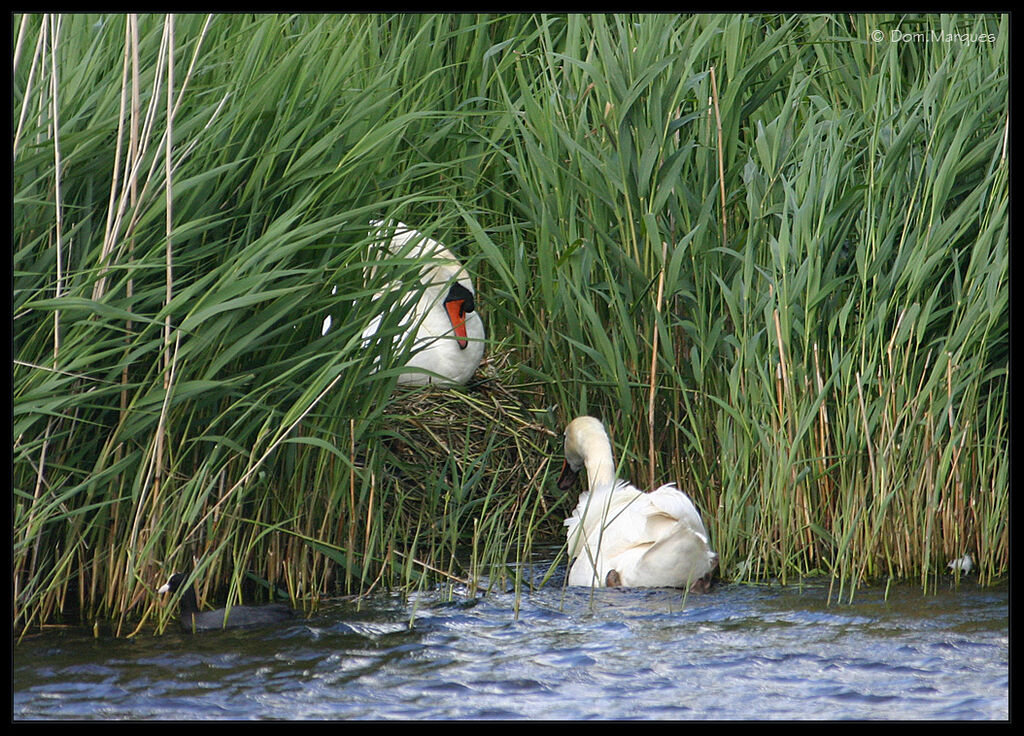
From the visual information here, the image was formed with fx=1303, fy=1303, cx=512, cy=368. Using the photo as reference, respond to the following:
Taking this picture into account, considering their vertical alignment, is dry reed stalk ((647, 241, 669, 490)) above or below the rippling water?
above

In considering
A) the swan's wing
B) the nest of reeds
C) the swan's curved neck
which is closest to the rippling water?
the swan's wing

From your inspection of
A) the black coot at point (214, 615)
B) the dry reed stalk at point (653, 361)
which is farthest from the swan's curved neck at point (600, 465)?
the black coot at point (214, 615)

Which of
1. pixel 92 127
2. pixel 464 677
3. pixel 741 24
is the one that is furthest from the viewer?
pixel 741 24

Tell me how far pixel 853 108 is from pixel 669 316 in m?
1.34

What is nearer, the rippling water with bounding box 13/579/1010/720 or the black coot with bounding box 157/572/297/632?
the rippling water with bounding box 13/579/1010/720

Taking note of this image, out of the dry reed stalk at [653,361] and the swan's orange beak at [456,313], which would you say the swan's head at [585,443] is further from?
the swan's orange beak at [456,313]

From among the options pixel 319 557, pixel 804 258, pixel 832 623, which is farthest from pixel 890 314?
pixel 319 557

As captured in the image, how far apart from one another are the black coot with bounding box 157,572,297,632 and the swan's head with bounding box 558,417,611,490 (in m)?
1.54

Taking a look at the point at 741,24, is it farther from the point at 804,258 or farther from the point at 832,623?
the point at 832,623

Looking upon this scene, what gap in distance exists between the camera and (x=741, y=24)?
18.8 feet

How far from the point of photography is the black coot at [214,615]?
4.48m

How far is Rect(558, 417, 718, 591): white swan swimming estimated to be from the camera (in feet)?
16.5

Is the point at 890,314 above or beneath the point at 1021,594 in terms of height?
above

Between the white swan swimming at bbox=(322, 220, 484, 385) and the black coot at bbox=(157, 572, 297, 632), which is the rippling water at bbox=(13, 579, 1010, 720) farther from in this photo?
the white swan swimming at bbox=(322, 220, 484, 385)
